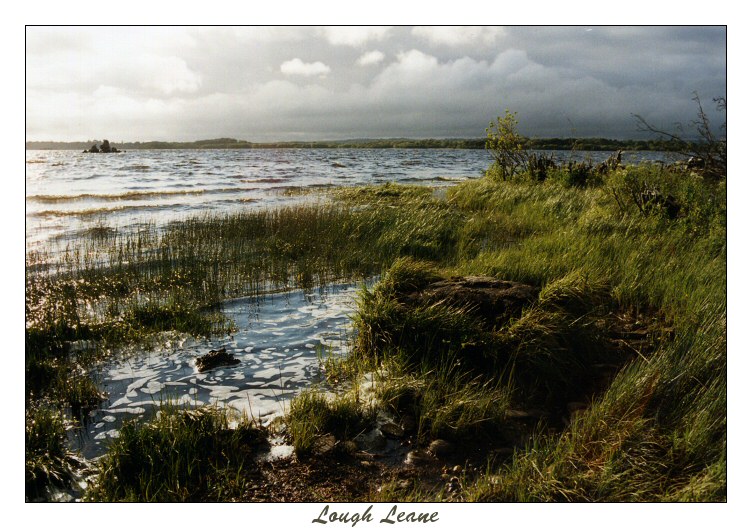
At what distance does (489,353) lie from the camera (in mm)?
5840

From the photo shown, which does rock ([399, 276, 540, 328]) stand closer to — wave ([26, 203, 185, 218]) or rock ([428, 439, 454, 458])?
rock ([428, 439, 454, 458])

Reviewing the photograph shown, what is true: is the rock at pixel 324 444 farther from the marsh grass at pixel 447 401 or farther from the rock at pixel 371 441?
the marsh grass at pixel 447 401

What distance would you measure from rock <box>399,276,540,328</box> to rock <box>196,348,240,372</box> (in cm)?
231

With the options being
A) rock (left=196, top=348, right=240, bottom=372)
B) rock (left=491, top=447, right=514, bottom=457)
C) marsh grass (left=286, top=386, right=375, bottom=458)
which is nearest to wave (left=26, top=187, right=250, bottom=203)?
rock (left=196, top=348, right=240, bottom=372)

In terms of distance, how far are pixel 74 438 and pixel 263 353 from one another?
7.66 ft

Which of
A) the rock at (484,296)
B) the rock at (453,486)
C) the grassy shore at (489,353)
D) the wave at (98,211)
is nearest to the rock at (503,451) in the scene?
the grassy shore at (489,353)

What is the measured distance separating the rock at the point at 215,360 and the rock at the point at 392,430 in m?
2.33

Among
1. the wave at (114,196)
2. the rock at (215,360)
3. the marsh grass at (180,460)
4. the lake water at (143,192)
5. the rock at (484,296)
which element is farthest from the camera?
the wave at (114,196)

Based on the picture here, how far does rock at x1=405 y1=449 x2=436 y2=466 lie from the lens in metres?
4.51

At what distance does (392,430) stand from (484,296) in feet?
7.79

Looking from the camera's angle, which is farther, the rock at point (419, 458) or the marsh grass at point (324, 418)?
the marsh grass at point (324, 418)

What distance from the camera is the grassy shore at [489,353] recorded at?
4168 millimetres

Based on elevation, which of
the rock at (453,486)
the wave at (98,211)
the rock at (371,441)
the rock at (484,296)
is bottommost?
the rock at (453,486)

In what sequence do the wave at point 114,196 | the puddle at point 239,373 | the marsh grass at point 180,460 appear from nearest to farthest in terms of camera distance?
the marsh grass at point 180,460, the puddle at point 239,373, the wave at point 114,196
